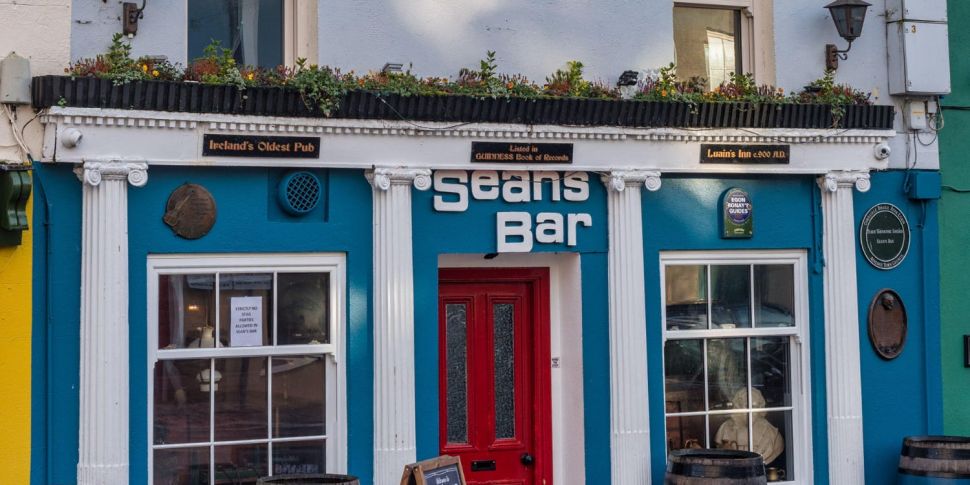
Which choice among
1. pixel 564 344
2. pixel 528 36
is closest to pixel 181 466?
pixel 564 344

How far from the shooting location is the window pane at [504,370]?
10.7 meters

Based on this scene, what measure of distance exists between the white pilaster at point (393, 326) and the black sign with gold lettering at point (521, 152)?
1.83 feet

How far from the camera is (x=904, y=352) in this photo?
37.2ft

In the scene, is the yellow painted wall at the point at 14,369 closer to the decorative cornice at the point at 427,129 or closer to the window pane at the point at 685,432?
the decorative cornice at the point at 427,129

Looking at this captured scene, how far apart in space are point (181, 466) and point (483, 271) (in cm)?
293

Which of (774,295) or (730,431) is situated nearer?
(730,431)

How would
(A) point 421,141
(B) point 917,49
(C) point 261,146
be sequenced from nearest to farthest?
(C) point 261,146 → (A) point 421,141 → (B) point 917,49

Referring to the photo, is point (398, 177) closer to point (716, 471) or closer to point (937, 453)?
point (716, 471)

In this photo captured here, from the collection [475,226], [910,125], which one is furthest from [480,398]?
[910,125]

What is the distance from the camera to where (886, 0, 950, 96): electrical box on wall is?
448 inches

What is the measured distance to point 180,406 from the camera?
936 centimetres

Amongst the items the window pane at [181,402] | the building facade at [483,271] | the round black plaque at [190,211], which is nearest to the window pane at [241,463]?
the building facade at [483,271]

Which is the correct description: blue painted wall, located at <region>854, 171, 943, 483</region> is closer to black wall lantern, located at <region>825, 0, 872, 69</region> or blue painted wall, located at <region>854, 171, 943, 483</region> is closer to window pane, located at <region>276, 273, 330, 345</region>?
black wall lantern, located at <region>825, 0, 872, 69</region>

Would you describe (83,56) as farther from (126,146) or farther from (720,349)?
(720,349)
